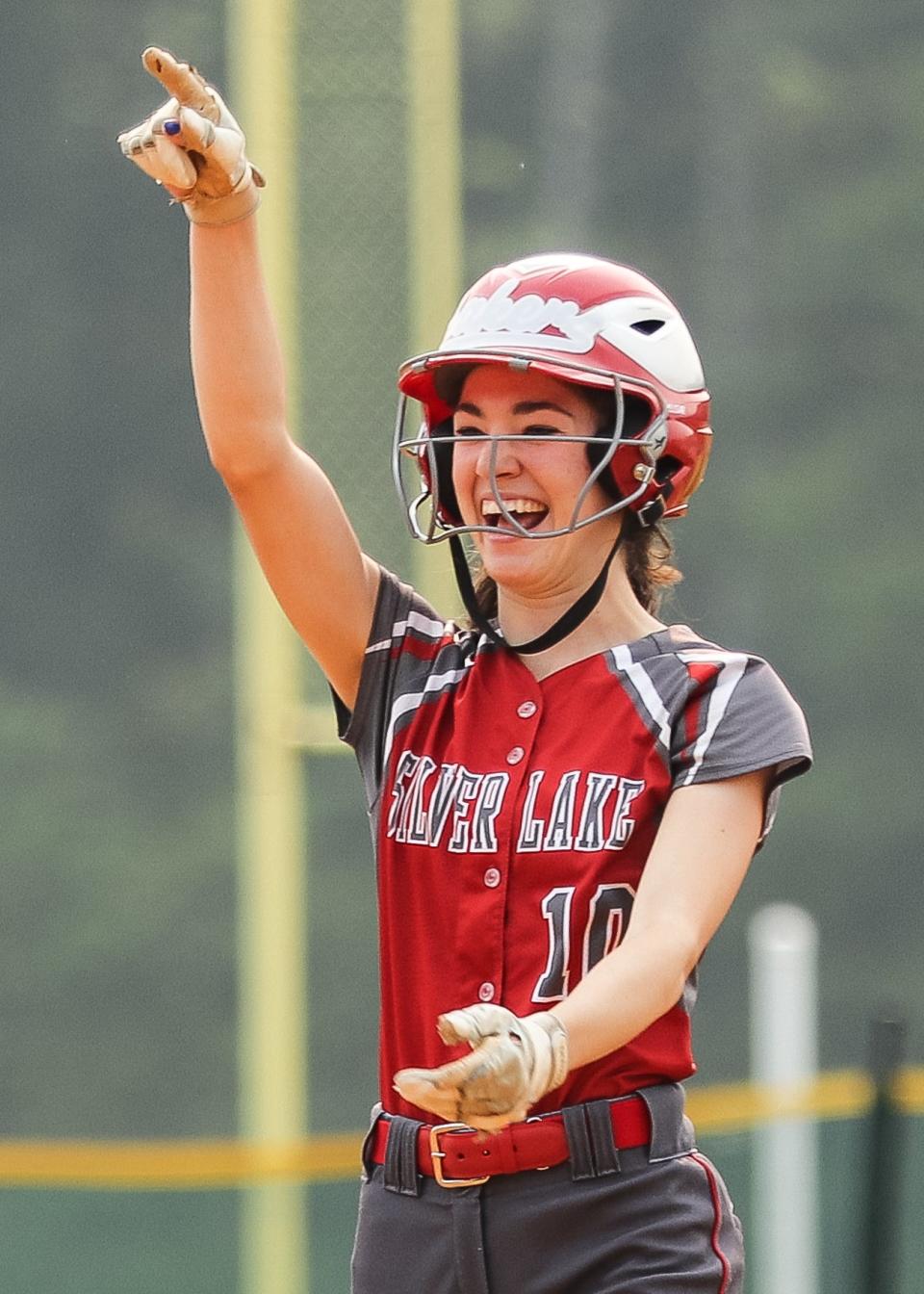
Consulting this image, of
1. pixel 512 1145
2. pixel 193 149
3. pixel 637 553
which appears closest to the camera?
pixel 512 1145

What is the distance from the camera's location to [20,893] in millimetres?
4941

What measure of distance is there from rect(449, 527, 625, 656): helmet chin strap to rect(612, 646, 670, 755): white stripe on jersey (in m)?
0.06

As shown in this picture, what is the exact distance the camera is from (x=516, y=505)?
238 centimetres

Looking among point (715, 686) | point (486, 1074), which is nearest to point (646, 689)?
point (715, 686)

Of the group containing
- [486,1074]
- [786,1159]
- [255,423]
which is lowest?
[786,1159]

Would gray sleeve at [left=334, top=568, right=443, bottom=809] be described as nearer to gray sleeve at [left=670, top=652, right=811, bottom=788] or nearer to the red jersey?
the red jersey

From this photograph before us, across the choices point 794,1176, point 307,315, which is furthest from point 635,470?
point 794,1176

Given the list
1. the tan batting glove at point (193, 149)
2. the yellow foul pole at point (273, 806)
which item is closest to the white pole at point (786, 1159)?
the yellow foul pole at point (273, 806)

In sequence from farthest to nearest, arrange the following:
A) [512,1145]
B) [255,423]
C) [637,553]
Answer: [637,553], [255,423], [512,1145]

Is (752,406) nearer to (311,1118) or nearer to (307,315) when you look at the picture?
(307,315)

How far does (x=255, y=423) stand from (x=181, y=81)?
36cm

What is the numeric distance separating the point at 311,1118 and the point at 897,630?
1.89 metres

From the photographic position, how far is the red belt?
7.20ft

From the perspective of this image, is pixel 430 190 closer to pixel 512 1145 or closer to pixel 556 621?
pixel 556 621
